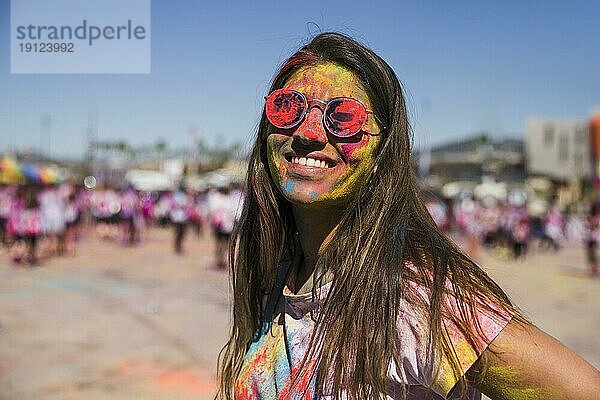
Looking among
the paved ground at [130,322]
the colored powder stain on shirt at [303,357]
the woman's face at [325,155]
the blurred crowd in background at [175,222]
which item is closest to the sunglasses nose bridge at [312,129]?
the woman's face at [325,155]

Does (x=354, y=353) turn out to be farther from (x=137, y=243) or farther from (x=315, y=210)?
(x=137, y=243)

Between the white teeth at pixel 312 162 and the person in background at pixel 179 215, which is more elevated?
the white teeth at pixel 312 162

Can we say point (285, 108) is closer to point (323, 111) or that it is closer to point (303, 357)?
point (323, 111)

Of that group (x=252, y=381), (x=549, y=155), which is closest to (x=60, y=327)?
(x=252, y=381)

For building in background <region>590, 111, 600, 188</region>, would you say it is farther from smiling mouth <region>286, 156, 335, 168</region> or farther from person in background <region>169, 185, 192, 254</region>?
smiling mouth <region>286, 156, 335, 168</region>

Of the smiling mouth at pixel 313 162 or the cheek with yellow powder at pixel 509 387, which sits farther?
the smiling mouth at pixel 313 162

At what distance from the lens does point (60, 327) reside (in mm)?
6711

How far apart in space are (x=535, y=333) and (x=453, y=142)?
286 feet

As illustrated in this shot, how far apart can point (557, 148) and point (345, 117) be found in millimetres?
50128

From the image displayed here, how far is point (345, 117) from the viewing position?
1.41m

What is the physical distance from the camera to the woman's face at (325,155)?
4.66 feet

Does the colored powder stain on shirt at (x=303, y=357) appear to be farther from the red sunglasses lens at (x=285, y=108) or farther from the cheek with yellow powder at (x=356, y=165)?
the red sunglasses lens at (x=285, y=108)

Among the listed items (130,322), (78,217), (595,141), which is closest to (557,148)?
(595,141)

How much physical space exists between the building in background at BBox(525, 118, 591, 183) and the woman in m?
48.7
